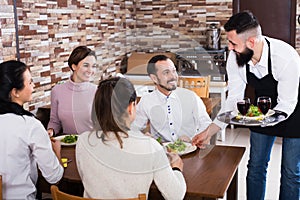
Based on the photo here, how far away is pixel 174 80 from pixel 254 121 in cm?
45

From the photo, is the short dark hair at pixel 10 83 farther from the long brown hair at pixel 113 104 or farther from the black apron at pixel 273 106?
the black apron at pixel 273 106

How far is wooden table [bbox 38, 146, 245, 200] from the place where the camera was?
159 cm

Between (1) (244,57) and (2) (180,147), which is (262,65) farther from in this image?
Result: (2) (180,147)

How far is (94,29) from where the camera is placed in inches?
159

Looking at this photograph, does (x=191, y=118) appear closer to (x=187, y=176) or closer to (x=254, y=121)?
(x=254, y=121)

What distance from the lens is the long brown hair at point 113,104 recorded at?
1420mm

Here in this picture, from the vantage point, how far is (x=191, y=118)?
230 cm

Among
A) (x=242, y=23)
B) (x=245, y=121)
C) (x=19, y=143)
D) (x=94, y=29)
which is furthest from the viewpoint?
(x=94, y=29)

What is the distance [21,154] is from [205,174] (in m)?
0.75

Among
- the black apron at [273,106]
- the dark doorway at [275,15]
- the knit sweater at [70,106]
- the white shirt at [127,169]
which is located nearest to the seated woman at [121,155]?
the white shirt at [127,169]

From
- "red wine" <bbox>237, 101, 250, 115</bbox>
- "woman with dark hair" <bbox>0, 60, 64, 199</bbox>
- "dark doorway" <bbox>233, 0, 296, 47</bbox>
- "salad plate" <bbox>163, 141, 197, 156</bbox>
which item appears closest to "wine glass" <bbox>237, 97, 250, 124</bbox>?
Answer: "red wine" <bbox>237, 101, 250, 115</bbox>

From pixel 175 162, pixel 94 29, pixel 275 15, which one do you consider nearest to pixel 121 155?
pixel 175 162

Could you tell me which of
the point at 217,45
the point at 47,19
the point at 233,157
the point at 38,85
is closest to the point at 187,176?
the point at 233,157

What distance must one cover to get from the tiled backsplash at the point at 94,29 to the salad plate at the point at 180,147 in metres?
0.45
